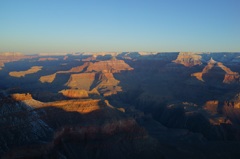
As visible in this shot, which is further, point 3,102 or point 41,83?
point 41,83

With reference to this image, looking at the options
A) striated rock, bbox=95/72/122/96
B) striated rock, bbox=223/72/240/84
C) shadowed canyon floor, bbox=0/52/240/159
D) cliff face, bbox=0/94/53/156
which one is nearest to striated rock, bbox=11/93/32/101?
shadowed canyon floor, bbox=0/52/240/159

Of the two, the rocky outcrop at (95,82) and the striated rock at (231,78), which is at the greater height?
the striated rock at (231,78)

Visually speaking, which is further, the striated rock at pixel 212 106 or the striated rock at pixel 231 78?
the striated rock at pixel 231 78

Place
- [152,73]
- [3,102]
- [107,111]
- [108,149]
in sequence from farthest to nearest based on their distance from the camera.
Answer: [152,73]
[107,111]
[108,149]
[3,102]

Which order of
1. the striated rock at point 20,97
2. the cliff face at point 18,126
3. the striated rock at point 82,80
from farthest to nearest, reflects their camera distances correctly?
1. the striated rock at point 82,80
2. the striated rock at point 20,97
3. the cliff face at point 18,126

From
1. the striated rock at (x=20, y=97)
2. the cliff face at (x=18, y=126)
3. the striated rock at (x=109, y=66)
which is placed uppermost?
the striated rock at (x=20, y=97)

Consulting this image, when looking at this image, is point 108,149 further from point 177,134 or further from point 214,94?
point 214,94

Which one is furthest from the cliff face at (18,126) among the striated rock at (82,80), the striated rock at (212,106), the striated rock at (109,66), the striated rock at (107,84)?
the striated rock at (109,66)

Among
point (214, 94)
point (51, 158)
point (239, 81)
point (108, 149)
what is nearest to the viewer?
point (51, 158)

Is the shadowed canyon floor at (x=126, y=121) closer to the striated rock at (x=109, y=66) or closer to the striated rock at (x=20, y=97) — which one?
the striated rock at (x=20, y=97)

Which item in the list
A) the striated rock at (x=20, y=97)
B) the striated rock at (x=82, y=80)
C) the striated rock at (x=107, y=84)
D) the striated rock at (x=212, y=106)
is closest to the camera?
the striated rock at (x=20, y=97)

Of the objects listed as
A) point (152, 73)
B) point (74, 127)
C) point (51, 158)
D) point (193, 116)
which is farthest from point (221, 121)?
point (152, 73)
